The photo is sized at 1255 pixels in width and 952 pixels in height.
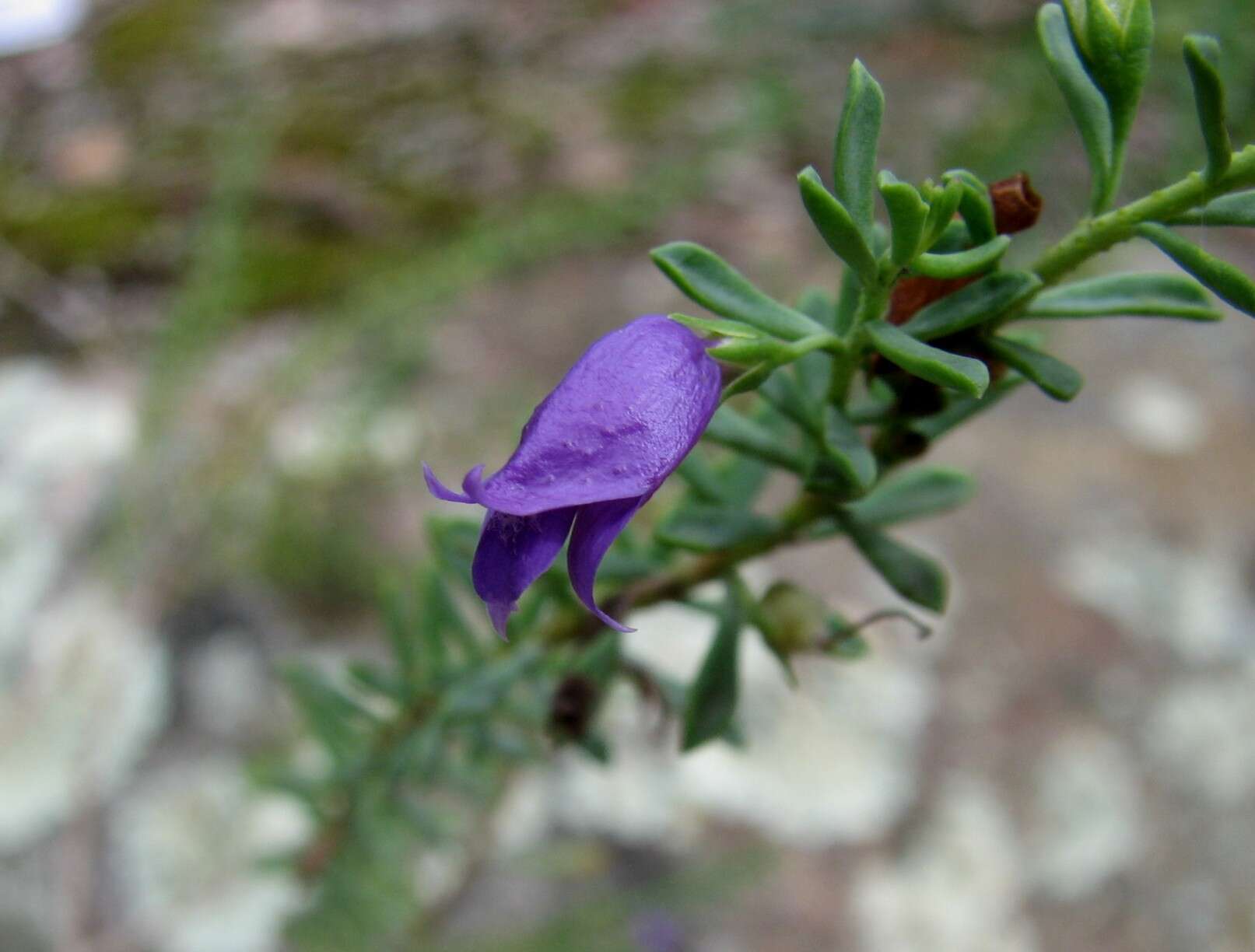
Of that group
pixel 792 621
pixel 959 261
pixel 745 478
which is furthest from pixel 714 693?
pixel 959 261

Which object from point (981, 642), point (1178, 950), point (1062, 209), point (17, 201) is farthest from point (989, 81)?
point (17, 201)

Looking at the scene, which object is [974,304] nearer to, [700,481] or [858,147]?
[858,147]

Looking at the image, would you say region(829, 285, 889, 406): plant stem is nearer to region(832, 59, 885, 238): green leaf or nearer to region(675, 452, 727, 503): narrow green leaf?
region(832, 59, 885, 238): green leaf

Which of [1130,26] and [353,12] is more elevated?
[1130,26]

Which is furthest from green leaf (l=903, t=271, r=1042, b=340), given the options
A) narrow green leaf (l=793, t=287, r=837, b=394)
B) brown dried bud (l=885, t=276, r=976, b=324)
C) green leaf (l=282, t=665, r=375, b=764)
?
green leaf (l=282, t=665, r=375, b=764)

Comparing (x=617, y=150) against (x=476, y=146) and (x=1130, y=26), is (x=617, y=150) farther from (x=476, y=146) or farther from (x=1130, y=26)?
(x=1130, y=26)

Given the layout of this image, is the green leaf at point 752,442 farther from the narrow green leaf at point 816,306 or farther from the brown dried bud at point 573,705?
the brown dried bud at point 573,705
